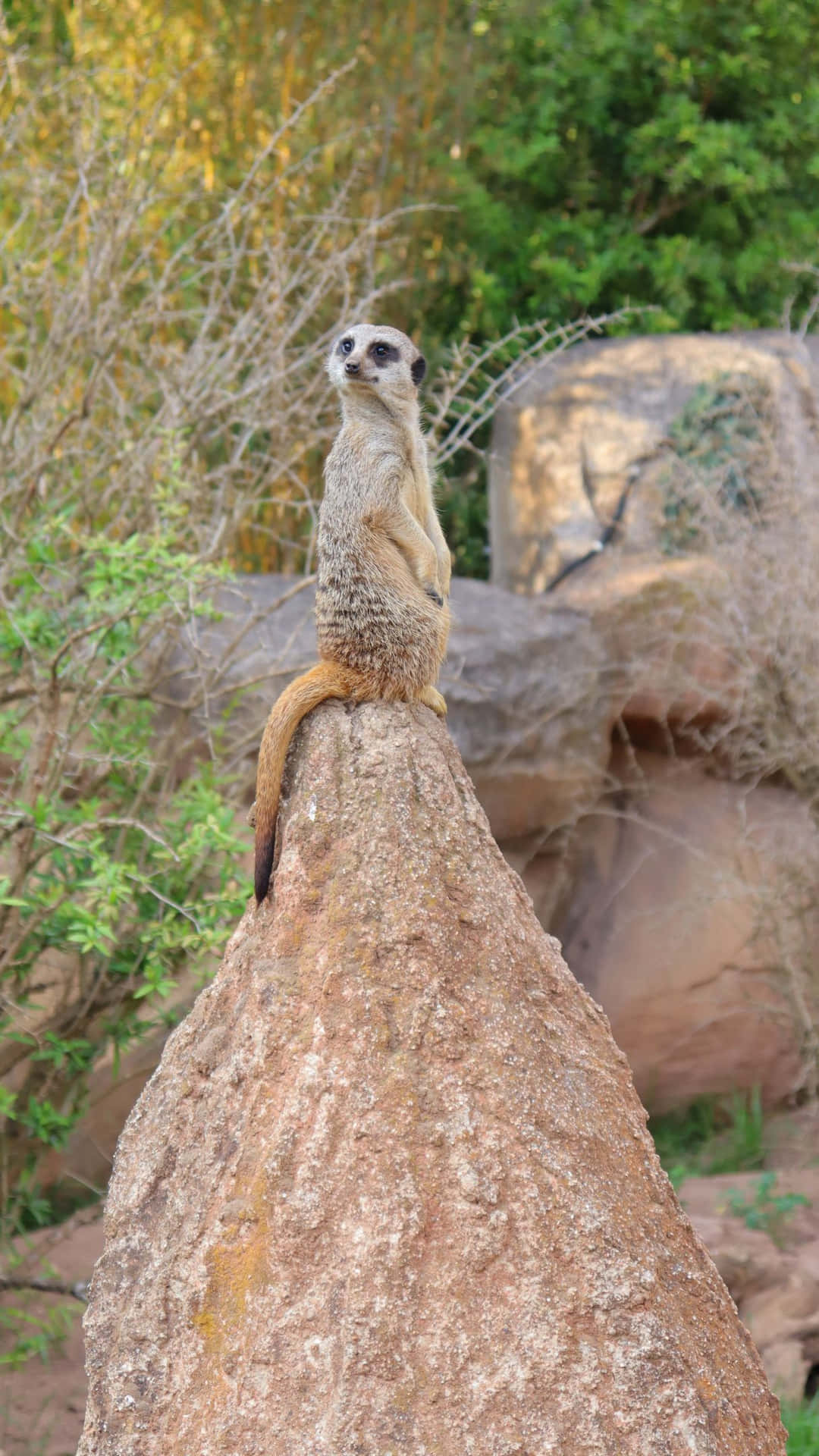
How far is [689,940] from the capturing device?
20.1ft

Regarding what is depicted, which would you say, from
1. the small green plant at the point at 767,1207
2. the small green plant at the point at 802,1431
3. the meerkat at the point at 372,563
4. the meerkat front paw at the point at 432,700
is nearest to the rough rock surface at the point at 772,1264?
the small green plant at the point at 767,1207

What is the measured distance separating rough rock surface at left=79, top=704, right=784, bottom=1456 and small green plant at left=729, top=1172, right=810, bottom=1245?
9.02 feet

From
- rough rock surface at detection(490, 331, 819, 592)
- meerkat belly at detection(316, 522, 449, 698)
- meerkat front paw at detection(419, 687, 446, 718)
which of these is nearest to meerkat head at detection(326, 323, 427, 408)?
meerkat belly at detection(316, 522, 449, 698)

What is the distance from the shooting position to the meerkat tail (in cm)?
213

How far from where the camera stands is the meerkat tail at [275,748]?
2.13 m

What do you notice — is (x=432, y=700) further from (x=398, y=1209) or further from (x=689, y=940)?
(x=689, y=940)

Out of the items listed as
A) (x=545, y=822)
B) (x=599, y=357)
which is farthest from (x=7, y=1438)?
(x=599, y=357)

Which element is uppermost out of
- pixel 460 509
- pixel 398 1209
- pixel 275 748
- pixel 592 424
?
pixel 592 424

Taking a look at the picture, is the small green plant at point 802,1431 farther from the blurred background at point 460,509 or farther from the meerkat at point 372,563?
the meerkat at point 372,563

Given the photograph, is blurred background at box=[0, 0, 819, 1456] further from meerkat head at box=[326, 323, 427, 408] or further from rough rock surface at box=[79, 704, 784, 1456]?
rough rock surface at box=[79, 704, 784, 1456]

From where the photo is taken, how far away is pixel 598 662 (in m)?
5.90

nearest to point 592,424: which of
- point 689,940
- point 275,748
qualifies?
point 689,940

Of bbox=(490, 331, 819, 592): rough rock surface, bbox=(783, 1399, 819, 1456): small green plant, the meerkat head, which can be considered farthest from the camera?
bbox=(490, 331, 819, 592): rough rock surface

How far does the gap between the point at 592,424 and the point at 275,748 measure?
4637 mm
